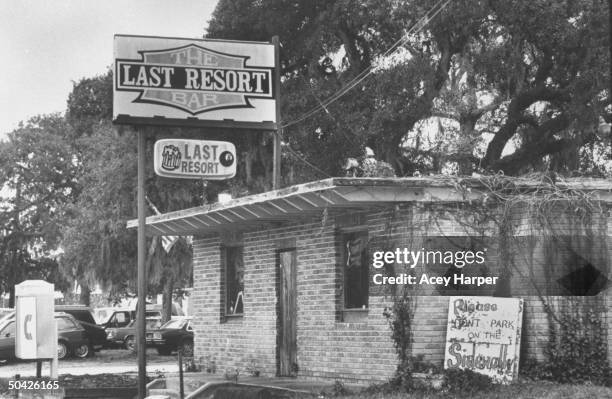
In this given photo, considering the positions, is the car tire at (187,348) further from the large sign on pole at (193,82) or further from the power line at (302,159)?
the large sign on pole at (193,82)

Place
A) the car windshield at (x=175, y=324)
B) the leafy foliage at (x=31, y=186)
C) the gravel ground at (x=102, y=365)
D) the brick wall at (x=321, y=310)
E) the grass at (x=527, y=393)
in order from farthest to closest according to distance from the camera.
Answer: the leafy foliage at (x=31, y=186), the car windshield at (x=175, y=324), the gravel ground at (x=102, y=365), the brick wall at (x=321, y=310), the grass at (x=527, y=393)

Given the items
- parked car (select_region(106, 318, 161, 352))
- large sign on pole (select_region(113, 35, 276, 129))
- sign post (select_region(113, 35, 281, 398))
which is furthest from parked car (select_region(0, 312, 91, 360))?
large sign on pole (select_region(113, 35, 276, 129))

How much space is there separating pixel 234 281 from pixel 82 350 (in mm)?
15516

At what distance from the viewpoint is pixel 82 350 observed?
35656 mm

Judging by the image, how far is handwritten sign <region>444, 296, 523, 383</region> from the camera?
51.0 feet

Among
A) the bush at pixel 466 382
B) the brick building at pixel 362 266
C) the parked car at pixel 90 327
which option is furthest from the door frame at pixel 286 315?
the parked car at pixel 90 327

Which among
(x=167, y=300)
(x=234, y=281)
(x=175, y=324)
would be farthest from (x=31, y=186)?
(x=234, y=281)

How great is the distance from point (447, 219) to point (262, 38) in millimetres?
17820

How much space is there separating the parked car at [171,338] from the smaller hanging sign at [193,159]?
17.8 metres

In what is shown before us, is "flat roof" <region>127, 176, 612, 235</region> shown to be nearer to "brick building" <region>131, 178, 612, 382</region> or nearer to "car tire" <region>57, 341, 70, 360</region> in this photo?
"brick building" <region>131, 178, 612, 382</region>

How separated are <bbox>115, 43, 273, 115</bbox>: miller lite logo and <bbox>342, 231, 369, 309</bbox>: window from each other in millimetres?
3583

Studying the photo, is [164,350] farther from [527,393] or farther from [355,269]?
[527,393]

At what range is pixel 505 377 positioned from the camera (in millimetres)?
15445

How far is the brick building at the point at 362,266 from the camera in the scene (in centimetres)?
1587
